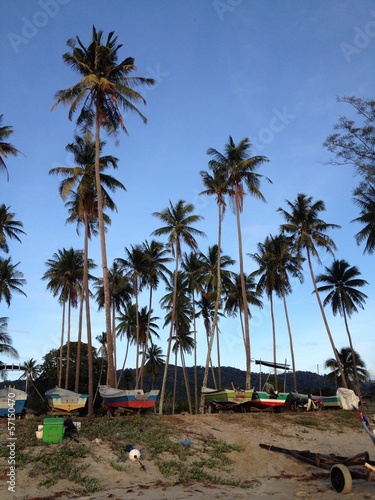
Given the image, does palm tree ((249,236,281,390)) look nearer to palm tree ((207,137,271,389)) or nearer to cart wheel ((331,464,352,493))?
palm tree ((207,137,271,389))

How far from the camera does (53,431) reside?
1308 centimetres

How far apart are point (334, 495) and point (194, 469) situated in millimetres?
4062

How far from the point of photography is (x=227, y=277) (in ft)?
139

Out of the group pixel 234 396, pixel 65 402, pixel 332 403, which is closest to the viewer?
pixel 65 402

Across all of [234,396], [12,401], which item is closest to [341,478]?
[12,401]

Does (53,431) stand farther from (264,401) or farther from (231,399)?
(264,401)

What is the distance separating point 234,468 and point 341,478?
162 inches

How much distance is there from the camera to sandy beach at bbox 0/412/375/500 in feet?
32.1

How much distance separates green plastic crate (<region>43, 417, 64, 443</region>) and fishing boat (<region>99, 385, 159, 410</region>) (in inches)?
299

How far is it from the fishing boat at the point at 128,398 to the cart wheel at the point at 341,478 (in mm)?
12353

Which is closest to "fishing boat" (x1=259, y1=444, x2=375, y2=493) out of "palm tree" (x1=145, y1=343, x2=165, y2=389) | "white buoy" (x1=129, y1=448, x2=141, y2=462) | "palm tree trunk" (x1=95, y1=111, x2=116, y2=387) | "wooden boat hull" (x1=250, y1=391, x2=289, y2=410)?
"white buoy" (x1=129, y1=448, x2=141, y2=462)

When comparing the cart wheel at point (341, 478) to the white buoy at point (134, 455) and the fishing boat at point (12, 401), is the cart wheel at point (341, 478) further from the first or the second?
the fishing boat at point (12, 401)

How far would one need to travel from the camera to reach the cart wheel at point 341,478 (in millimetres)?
9519

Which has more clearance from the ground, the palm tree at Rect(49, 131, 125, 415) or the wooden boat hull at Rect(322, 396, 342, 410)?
the palm tree at Rect(49, 131, 125, 415)
